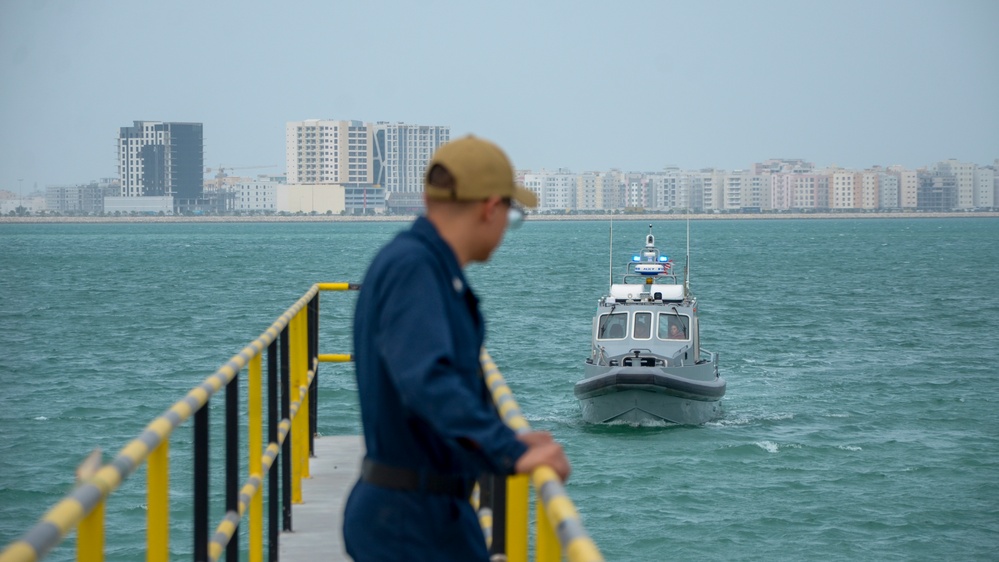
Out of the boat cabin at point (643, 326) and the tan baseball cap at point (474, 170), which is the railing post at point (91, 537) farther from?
the boat cabin at point (643, 326)

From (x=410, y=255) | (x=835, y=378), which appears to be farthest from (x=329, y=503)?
(x=835, y=378)

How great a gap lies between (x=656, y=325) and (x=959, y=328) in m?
30.1

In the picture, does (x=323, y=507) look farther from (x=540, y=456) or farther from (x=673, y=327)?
(x=673, y=327)

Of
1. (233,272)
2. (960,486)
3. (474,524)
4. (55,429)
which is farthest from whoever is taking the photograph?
(233,272)

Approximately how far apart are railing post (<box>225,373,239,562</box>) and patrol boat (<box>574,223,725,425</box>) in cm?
1931

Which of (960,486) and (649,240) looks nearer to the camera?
(960,486)

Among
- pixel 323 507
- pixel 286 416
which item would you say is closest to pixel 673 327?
pixel 323 507

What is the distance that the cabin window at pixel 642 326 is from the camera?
968 inches

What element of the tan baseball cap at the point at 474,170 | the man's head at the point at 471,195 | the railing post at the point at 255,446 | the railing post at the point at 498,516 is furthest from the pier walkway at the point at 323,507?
the tan baseball cap at the point at 474,170

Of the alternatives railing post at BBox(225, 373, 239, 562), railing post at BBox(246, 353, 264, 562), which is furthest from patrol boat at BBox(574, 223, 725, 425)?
railing post at BBox(225, 373, 239, 562)

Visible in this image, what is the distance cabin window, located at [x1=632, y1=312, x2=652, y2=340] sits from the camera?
24578 mm

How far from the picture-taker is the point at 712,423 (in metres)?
26.4

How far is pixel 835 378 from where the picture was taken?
35.0 m

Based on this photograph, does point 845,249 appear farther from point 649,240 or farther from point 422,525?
point 422,525
